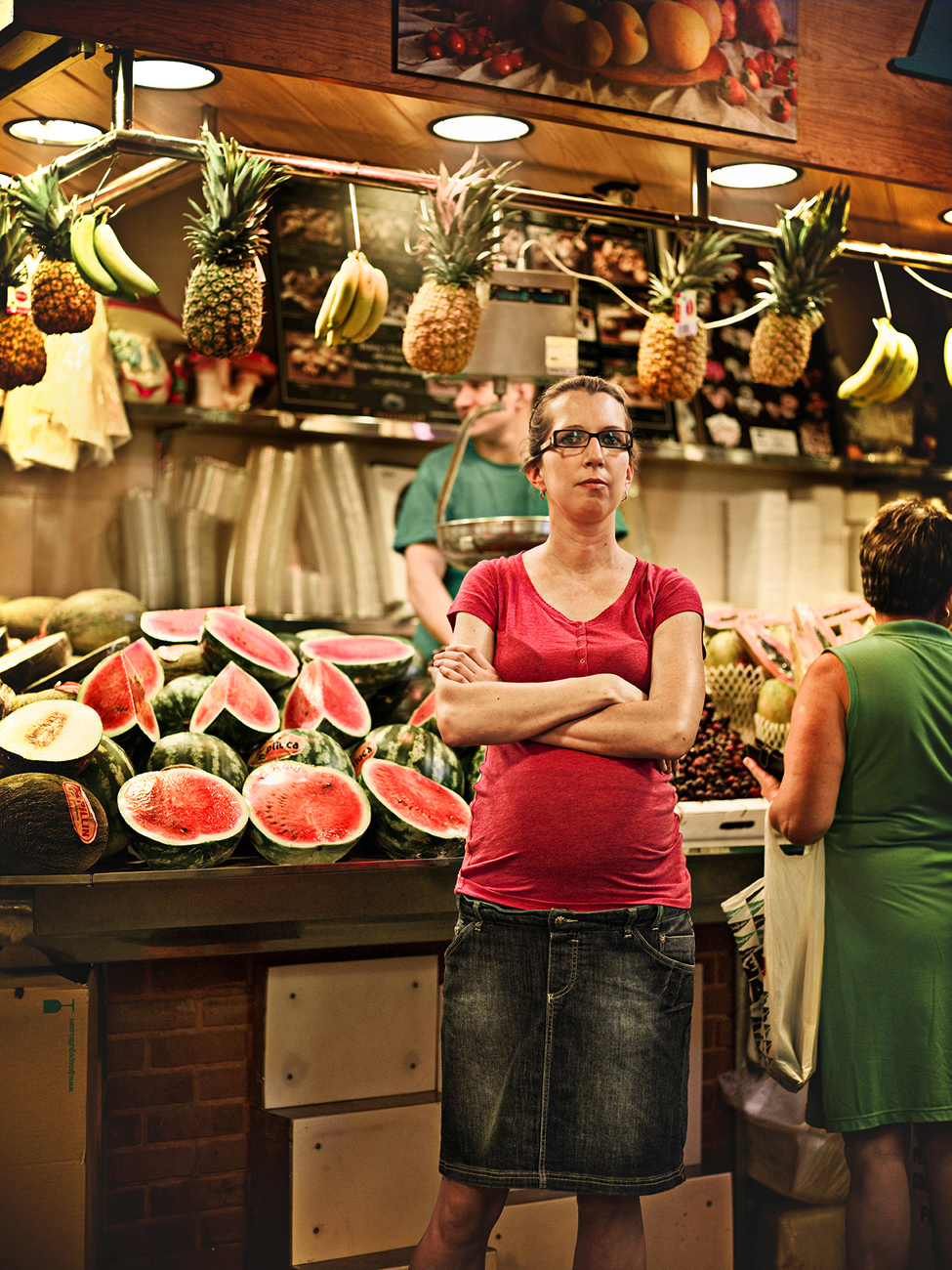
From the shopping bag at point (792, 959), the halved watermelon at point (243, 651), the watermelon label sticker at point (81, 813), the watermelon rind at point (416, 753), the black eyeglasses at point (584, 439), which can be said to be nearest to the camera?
the black eyeglasses at point (584, 439)

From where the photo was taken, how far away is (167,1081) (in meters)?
2.51

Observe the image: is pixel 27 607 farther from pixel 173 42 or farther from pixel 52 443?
pixel 173 42

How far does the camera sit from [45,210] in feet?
9.55

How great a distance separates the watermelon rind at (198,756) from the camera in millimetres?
2602

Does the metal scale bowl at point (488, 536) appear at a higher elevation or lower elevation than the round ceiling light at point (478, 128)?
lower

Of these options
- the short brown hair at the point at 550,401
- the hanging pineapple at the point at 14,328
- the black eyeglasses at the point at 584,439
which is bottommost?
the black eyeglasses at the point at 584,439

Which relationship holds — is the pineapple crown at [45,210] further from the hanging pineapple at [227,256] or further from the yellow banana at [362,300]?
the yellow banana at [362,300]

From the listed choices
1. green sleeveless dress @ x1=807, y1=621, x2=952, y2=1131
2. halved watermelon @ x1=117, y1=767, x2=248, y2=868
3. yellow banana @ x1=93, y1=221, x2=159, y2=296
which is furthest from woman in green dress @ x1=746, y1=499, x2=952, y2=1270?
yellow banana @ x1=93, y1=221, x2=159, y2=296

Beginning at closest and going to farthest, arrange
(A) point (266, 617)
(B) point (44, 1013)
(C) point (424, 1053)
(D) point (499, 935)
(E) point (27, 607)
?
(D) point (499, 935)
(B) point (44, 1013)
(C) point (424, 1053)
(E) point (27, 607)
(A) point (266, 617)

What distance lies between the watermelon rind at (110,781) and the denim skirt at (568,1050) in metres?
0.82

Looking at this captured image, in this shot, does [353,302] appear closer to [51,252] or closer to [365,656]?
[51,252]

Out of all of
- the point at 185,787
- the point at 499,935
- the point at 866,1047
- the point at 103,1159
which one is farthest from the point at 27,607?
the point at 866,1047

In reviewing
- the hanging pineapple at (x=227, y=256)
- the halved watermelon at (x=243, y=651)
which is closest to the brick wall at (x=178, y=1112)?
the halved watermelon at (x=243, y=651)

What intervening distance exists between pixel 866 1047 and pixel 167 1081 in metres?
1.45
